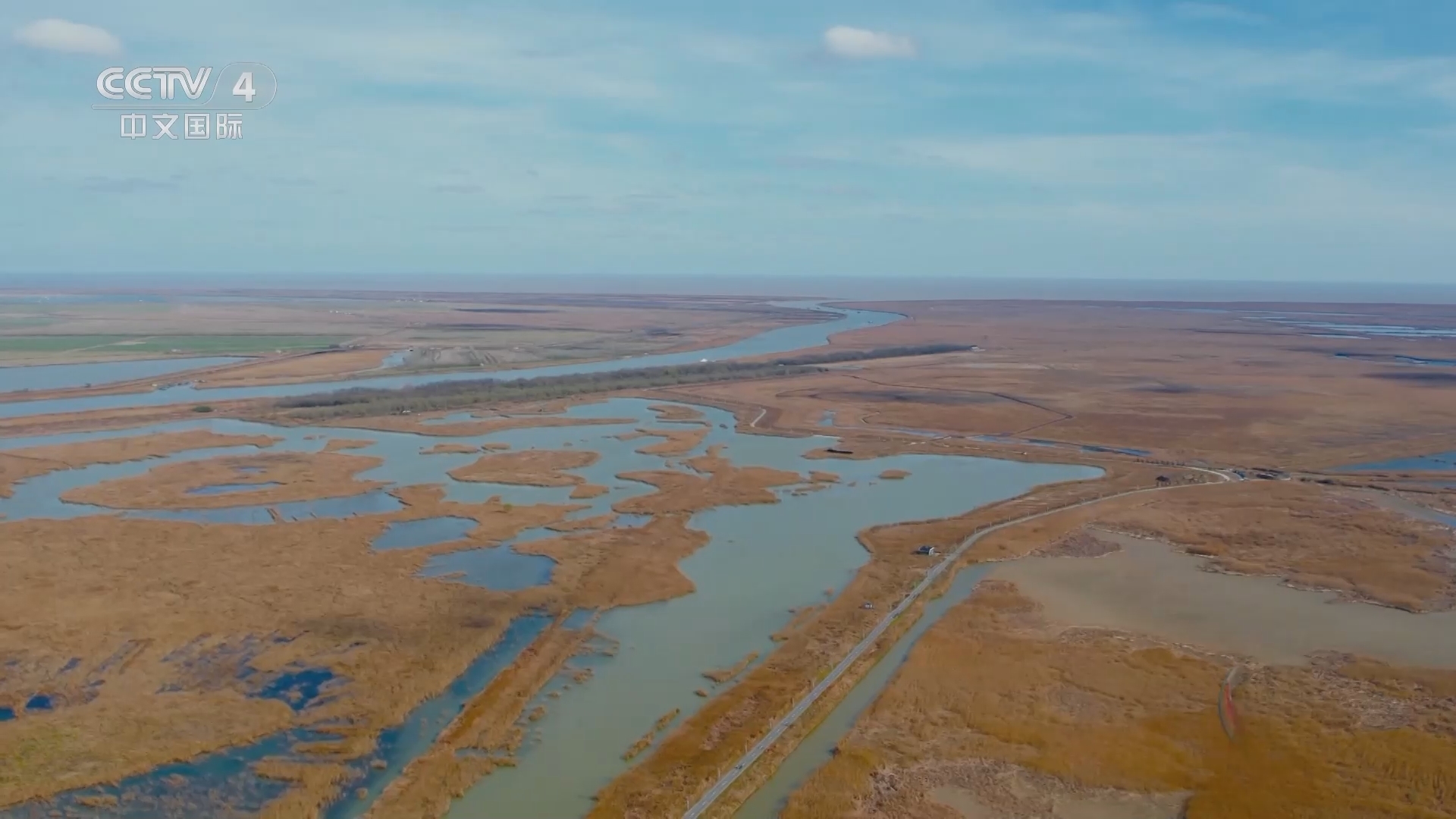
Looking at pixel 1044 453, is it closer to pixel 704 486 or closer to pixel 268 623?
pixel 704 486

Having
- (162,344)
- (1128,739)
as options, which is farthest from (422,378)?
(1128,739)

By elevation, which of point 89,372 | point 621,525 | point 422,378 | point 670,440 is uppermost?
point 422,378

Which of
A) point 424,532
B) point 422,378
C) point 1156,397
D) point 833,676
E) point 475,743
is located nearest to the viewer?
point 475,743

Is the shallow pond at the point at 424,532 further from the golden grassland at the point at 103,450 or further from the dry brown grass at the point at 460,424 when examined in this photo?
the dry brown grass at the point at 460,424

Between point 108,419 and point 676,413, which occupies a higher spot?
point 676,413

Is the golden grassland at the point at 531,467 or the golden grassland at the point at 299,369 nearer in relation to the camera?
the golden grassland at the point at 531,467

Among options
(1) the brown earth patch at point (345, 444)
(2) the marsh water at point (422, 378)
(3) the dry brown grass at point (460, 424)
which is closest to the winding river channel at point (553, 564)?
(1) the brown earth patch at point (345, 444)

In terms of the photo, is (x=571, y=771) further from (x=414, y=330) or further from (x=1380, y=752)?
(x=414, y=330)
